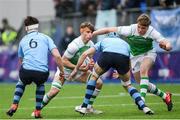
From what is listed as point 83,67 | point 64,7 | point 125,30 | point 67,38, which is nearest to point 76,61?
point 83,67

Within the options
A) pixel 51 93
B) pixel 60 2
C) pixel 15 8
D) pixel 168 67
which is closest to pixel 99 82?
pixel 51 93

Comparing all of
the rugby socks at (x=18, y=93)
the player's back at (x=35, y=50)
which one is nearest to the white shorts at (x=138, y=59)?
the player's back at (x=35, y=50)

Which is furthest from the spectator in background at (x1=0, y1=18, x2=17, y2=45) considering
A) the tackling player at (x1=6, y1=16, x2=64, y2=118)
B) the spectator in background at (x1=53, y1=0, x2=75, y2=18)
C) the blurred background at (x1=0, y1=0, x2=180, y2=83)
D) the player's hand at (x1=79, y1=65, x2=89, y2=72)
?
the tackling player at (x1=6, y1=16, x2=64, y2=118)

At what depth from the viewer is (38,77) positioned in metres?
17.0

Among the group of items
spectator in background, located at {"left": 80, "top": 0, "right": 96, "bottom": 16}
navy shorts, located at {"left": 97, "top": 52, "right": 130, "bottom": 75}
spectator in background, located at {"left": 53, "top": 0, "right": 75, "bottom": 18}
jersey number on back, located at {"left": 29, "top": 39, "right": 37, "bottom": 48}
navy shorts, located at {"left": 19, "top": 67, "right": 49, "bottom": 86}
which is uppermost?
jersey number on back, located at {"left": 29, "top": 39, "right": 37, "bottom": 48}

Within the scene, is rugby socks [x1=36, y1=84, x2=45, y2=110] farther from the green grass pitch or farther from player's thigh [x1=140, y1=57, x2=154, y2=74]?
player's thigh [x1=140, y1=57, x2=154, y2=74]

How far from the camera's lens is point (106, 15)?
1265 inches

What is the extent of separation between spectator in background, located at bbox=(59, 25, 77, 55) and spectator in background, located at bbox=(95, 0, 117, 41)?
1.14 m

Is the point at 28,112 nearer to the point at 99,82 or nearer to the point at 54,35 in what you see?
the point at 99,82

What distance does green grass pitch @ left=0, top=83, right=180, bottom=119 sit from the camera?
682 inches

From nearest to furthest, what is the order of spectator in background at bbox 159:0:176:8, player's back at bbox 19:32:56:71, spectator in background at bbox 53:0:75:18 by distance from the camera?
player's back at bbox 19:32:56:71 → spectator in background at bbox 159:0:176:8 → spectator in background at bbox 53:0:75:18

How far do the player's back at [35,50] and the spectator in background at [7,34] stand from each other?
1872 cm

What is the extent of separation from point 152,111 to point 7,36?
19725 millimetres

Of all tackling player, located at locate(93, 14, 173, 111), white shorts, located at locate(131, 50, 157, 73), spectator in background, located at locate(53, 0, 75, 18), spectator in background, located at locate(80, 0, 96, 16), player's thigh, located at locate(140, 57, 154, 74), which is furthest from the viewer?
spectator in background, located at locate(53, 0, 75, 18)
